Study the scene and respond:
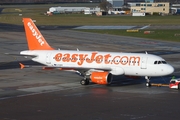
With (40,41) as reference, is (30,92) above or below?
below

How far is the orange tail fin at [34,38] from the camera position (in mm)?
60656

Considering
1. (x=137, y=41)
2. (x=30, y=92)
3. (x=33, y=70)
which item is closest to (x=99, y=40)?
(x=137, y=41)

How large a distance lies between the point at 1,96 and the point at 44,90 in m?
5.45

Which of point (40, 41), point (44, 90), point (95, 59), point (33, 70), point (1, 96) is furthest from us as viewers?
point (33, 70)

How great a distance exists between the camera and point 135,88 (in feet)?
177

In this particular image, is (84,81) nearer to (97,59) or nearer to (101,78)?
(97,59)

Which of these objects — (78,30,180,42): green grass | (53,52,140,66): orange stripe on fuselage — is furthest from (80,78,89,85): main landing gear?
(78,30,180,42): green grass

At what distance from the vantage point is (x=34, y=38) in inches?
2393

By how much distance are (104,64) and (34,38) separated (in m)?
10.5

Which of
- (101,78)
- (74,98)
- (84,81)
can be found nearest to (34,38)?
(84,81)

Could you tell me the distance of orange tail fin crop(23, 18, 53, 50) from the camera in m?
60.7

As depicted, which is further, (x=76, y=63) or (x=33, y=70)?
(x=33, y=70)

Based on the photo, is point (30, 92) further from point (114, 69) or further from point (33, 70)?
point (33, 70)

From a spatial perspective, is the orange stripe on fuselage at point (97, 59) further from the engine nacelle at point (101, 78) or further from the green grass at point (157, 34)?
the green grass at point (157, 34)
